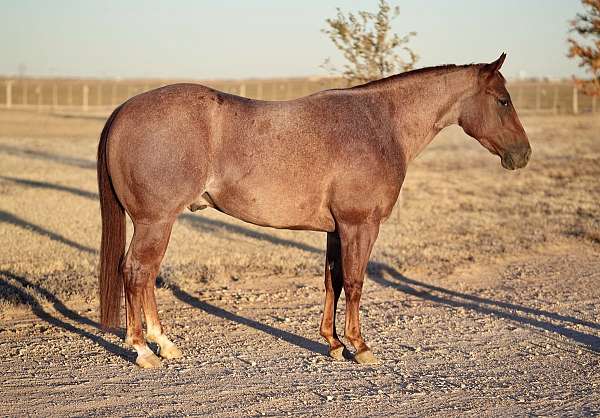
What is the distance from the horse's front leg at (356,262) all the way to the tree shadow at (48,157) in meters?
18.0

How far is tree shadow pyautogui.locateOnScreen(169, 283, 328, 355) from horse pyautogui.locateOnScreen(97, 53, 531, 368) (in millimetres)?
300

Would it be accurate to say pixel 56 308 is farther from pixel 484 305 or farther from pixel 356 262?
pixel 484 305

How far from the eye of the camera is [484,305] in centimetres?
828

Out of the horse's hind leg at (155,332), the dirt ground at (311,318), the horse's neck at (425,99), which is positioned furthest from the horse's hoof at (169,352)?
the horse's neck at (425,99)

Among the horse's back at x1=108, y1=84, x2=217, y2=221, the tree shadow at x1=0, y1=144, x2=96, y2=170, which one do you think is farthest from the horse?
the tree shadow at x1=0, y1=144, x2=96, y2=170

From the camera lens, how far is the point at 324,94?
21.1ft

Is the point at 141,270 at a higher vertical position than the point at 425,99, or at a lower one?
lower

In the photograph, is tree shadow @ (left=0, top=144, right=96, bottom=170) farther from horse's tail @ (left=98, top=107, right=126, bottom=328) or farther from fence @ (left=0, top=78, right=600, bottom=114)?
fence @ (left=0, top=78, right=600, bottom=114)

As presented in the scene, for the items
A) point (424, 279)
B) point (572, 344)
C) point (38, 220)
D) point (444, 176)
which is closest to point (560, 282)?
point (424, 279)

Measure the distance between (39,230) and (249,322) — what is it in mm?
6580

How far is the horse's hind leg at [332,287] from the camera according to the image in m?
6.41

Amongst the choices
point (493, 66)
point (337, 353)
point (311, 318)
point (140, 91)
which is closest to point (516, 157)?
point (493, 66)

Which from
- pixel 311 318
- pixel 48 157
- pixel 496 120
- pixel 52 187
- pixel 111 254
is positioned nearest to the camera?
pixel 111 254

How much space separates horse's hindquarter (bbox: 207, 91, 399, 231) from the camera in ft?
19.8
